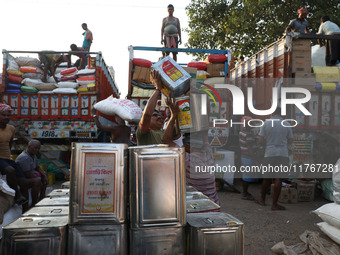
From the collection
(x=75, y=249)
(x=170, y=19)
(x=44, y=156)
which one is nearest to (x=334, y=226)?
(x=75, y=249)

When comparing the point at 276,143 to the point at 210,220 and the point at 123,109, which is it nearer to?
the point at 123,109

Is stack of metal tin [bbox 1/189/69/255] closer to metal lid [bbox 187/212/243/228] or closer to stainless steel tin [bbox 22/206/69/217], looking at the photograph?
stainless steel tin [bbox 22/206/69/217]

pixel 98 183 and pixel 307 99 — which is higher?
pixel 307 99

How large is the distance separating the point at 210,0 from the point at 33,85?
10.0 meters

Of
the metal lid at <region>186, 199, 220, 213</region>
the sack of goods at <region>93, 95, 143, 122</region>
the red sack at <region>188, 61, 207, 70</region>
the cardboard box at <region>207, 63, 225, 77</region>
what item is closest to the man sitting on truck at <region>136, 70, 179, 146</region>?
the metal lid at <region>186, 199, 220, 213</region>

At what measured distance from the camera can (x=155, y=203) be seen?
1527mm

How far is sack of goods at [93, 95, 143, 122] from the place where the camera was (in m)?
4.19

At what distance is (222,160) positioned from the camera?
6648 mm

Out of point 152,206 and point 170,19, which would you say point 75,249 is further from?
point 170,19

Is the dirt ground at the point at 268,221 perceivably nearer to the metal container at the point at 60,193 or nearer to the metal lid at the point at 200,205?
the metal lid at the point at 200,205

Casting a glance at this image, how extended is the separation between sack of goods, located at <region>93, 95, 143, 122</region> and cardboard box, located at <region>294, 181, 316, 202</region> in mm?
3364

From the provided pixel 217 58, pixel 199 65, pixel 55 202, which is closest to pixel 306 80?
pixel 217 58

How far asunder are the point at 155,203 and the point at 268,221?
139 inches

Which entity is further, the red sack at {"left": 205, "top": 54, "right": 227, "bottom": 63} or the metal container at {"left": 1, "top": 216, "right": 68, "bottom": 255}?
the red sack at {"left": 205, "top": 54, "right": 227, "bottom": 63}
